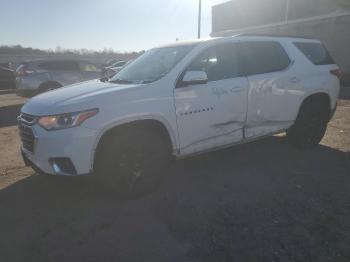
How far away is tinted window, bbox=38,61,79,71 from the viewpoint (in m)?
14.1

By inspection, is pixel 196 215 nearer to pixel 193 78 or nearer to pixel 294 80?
pixel 193 78

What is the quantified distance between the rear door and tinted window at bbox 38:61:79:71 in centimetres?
1008

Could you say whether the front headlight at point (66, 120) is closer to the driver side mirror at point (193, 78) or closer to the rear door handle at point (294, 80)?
the driver side mirror at point (193, 78)

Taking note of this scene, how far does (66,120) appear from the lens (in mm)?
4102

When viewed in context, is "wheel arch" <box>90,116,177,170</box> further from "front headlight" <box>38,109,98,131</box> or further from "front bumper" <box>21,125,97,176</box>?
"front headlight" <box>38,109,98,131</box>

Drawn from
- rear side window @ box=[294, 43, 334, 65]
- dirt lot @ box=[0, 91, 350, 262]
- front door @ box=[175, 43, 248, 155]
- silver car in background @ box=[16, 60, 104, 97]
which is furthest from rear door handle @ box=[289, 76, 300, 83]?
silver car in background @ box=[16, 60, 104, 97]

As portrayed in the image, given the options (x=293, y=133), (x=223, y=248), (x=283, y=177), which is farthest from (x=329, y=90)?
(x=223, y=248)

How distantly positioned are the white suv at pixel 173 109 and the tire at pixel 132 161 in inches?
0.4

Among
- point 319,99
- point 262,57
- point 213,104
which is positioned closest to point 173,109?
point 213,104

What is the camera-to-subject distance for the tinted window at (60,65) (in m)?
14.1

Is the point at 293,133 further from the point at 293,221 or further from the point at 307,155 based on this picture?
the point at 293,221

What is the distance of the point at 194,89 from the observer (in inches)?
189

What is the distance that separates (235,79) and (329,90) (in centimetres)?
214

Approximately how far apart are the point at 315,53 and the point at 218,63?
2.25m
